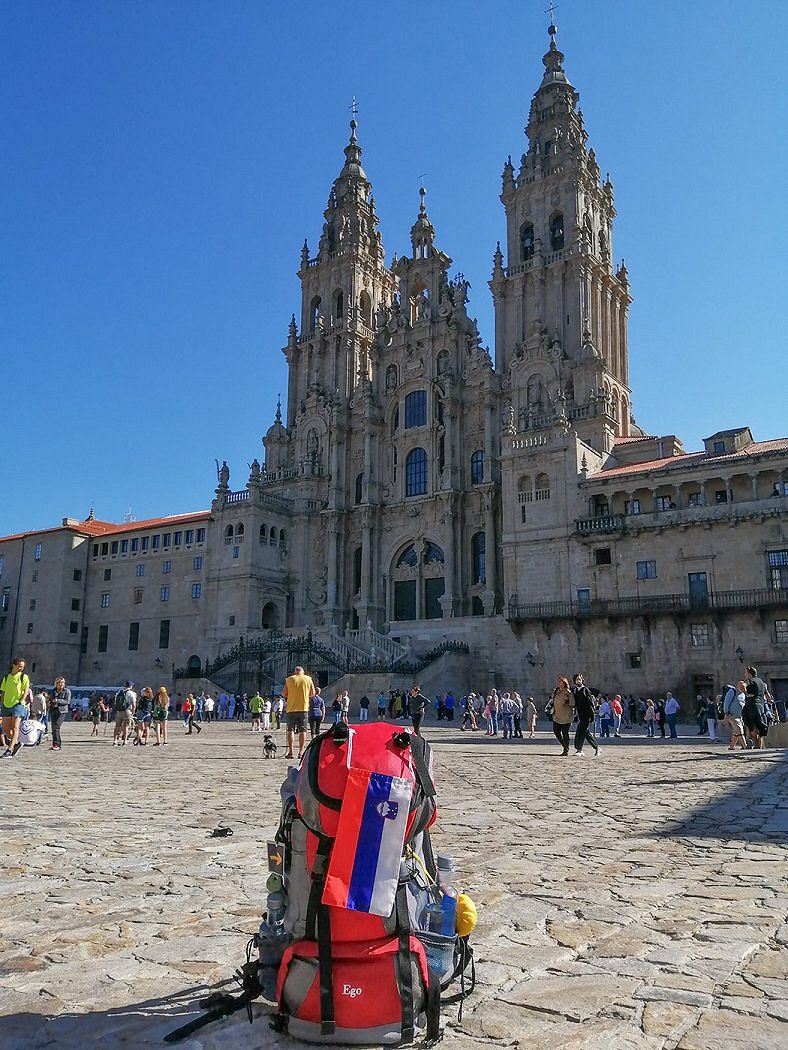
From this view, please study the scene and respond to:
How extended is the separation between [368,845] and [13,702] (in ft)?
48.3

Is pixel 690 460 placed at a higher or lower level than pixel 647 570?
higher

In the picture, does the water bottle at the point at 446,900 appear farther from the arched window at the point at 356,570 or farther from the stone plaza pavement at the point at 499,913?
the arched window at the point at 356,570

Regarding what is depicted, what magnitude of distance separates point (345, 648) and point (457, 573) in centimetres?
876

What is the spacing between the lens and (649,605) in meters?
36.3

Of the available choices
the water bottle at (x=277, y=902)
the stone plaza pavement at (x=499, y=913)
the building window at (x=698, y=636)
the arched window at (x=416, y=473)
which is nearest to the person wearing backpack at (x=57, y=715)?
the stone plaza pavement at (x=499, y=913)

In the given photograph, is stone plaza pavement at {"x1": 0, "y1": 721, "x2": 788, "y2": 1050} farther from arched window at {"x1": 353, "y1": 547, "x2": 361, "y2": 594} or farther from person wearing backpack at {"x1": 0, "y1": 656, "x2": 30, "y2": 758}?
arched window at {"x1": 353, "y1": 547, "x2": 361, "y2": 594}

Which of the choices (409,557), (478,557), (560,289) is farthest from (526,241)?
(409,557)

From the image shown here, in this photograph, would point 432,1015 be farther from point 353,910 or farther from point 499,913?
point 499,913

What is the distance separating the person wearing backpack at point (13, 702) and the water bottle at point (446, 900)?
13502mm

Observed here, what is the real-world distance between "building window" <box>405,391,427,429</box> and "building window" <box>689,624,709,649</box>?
77.3ft

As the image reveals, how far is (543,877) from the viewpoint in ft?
20.5

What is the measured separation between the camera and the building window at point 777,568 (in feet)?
113

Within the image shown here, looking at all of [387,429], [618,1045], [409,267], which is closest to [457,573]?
[387,429]

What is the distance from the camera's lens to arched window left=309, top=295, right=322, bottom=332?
60.5m
